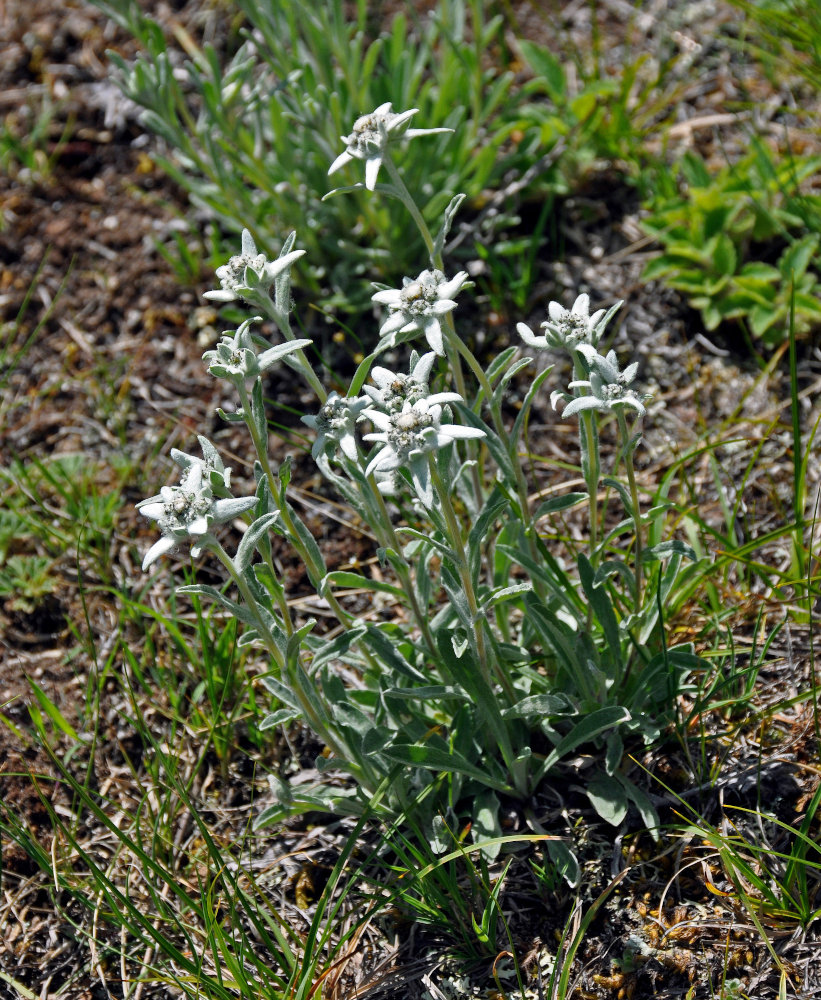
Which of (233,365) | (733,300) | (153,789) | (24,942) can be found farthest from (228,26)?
(24,942)

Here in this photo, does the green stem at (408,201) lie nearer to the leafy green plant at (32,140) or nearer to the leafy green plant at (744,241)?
the leafy green plant at (744,241)

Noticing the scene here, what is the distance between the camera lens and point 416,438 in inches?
83.5

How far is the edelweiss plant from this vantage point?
2244 millimetres

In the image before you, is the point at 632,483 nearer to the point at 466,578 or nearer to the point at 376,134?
the point at 466,578

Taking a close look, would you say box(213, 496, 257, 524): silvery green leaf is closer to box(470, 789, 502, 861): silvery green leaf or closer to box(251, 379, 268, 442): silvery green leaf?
box(251, 379, 268, 442): silvery green leaf

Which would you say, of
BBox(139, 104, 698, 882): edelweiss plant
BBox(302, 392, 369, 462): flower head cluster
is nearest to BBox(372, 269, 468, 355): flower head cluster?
BBox(139, 104, 698, 882): edelweiss plant

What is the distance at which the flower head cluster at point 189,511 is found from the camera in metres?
2.13

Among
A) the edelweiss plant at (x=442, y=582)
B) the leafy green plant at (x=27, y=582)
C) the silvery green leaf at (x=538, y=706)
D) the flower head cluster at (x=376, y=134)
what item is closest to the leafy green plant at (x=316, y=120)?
the flower head cluster at (x=376, y=134)

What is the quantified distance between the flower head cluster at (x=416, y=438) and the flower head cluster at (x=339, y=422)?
5.9 inches

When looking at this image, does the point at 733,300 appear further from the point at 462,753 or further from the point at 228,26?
the point at 228,26

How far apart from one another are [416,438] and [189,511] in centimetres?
56

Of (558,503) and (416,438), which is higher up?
(416,438)

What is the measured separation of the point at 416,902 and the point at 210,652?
110 cm

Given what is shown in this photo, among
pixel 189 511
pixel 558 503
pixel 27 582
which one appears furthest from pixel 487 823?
pixel 27 582
